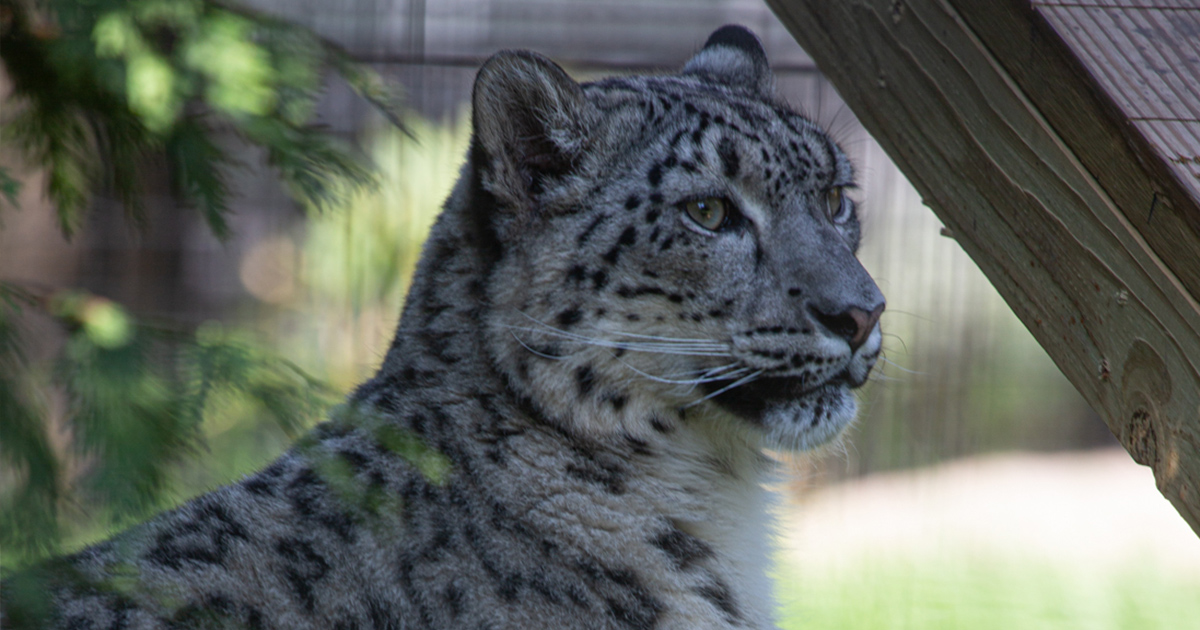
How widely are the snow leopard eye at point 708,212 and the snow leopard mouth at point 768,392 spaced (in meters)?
0.45

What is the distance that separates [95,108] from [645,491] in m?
1.83

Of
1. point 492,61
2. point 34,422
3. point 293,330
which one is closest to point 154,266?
point 492,61

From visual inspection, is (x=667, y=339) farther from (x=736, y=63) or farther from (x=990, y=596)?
(x=990, y=596)

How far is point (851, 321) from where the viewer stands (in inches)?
118

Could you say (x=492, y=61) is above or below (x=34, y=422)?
above

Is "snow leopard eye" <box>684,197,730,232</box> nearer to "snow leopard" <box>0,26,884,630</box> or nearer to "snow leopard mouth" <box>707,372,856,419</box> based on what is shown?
"snow leopard" <box>0,26,884,630</box>

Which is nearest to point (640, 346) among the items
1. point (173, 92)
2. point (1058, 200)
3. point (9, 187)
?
point (1058, 200)

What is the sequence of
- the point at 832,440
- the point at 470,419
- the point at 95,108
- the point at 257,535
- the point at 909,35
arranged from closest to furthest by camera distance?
1. the point at 95,108
2. the point at 909,35
3. the point at 257,535
4. the point at 470,419
5. the point at 832,440

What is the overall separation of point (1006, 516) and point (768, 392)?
796 centimetres

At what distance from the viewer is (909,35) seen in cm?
249

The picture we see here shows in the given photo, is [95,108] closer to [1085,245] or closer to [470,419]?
[470,419]

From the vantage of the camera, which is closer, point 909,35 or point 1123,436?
point 1123,436

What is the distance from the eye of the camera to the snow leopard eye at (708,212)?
3.10m

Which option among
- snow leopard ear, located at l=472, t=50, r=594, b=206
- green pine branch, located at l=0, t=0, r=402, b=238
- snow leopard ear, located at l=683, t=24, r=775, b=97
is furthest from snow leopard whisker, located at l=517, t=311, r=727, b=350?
green pine branch, located at l=0, t=0, r=402, b=238
